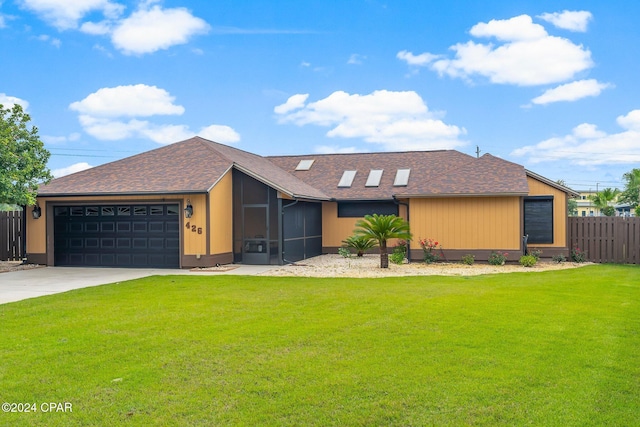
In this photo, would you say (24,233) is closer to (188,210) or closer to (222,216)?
(188,210)

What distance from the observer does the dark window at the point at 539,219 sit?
61.6 ft

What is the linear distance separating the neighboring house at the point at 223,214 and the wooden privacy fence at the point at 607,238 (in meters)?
0.62

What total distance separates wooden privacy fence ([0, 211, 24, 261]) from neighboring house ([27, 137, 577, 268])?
5.14ft

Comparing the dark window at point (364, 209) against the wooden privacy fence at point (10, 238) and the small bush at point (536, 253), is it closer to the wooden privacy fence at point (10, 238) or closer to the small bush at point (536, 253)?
the small bush at point (536, 253)

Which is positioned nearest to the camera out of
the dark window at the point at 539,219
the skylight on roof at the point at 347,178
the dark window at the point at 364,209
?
the dark window at the point at 539,219

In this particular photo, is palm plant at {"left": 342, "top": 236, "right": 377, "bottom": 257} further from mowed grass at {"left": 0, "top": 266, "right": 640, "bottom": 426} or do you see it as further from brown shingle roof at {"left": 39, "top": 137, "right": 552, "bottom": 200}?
mowed grass at {"left": 0, "top": 266, "right": 640, "bottom": 426}

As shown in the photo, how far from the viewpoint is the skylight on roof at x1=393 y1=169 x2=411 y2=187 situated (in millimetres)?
23328

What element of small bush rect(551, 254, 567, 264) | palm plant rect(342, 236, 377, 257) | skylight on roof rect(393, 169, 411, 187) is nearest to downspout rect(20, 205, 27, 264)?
palm plant rect(342, 236, 377, 257)

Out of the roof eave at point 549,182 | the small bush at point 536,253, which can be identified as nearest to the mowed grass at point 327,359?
the small bush at point 536,253

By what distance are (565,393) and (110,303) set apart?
327 inches

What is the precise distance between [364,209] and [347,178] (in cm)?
225

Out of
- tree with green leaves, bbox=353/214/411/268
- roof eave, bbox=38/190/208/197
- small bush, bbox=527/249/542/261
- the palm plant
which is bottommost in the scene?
small bush, bbox=527/249/542/261

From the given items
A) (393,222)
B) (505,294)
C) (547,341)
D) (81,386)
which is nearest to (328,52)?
(393,222)

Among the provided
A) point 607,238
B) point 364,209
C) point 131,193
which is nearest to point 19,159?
point 131,193
